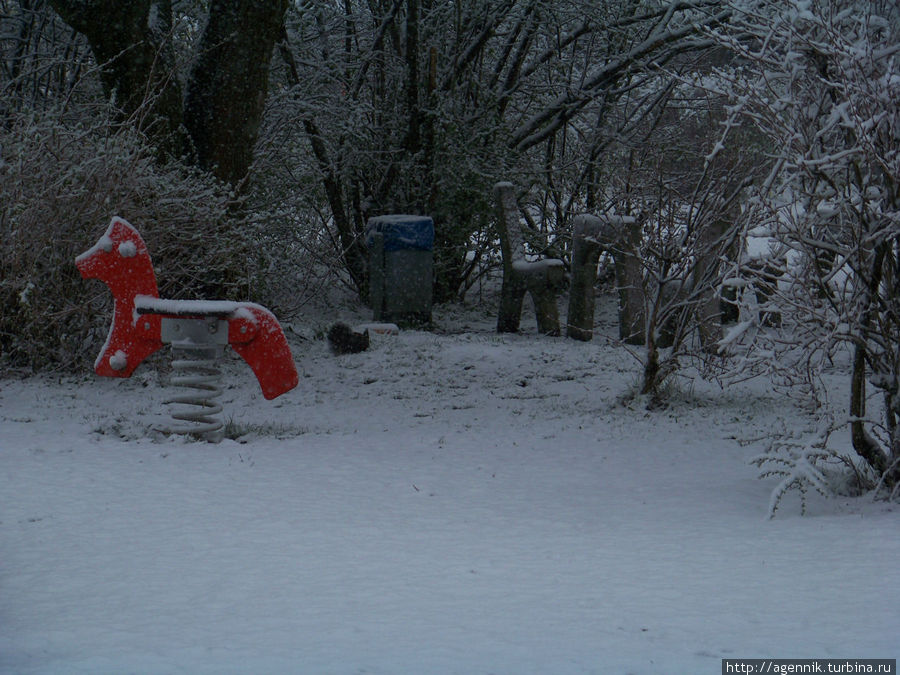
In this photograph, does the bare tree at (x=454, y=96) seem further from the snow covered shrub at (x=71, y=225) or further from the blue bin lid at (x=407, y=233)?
the snow covered shrub at (x=71, y=225)

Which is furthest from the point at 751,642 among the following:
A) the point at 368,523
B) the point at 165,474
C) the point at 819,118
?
the point at 165,474

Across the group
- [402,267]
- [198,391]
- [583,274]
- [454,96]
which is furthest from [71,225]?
[454,96]

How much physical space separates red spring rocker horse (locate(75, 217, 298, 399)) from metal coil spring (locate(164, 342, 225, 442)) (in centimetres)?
15

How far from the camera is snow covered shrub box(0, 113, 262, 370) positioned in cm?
661

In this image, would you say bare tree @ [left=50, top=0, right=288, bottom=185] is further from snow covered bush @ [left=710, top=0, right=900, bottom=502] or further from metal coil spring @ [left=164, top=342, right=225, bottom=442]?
snow covered bush @ [left=710, top=0, right=900, bottom=502]

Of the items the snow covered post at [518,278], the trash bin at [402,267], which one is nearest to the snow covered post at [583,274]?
the snow covered post at [518,278]

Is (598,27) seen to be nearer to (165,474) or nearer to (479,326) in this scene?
(479,326)

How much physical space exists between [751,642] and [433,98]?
9129mm

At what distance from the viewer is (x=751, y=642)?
9.07ft

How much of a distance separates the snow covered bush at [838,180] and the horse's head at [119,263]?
3.16 metres

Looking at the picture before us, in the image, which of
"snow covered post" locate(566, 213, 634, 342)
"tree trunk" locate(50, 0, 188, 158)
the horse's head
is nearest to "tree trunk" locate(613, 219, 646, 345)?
"snow covered post" locate(566, 213, 634, 342)

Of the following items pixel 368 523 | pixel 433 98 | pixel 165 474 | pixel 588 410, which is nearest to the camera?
pixel 368 523

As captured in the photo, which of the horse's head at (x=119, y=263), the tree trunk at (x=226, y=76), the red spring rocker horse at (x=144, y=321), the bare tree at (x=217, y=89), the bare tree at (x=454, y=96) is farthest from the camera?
the bare tree at (x=454, y=96)

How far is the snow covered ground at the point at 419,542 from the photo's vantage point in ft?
9.00
